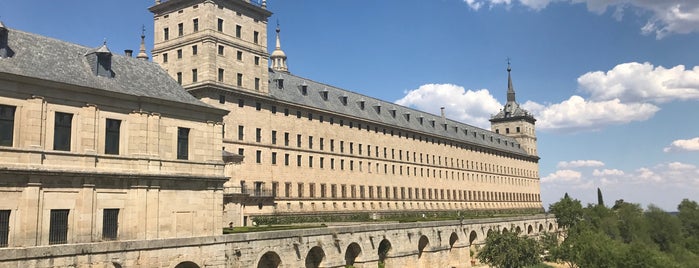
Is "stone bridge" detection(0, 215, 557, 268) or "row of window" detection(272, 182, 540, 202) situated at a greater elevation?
"row of window" detection(272, 182, 540, 202)

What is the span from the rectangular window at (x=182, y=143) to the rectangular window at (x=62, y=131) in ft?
19.0

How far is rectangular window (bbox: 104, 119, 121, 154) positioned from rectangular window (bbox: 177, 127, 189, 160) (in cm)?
339

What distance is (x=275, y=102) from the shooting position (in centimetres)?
6059

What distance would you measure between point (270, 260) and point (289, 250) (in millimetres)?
1257

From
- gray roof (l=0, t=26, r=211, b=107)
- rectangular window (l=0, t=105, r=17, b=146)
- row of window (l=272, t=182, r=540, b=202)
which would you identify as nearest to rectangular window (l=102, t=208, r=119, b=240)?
rectangular window (l=0, t=105, r=17, b=146)

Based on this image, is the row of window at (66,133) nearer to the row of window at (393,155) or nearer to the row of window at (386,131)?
the row of window at (386,131)

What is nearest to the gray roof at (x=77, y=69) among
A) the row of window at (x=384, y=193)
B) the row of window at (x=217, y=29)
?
the row of window at (x=217, y=29)

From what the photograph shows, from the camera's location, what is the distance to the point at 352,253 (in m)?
41.9

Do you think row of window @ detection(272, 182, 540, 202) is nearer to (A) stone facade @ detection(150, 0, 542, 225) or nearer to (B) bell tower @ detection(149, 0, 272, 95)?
(A) stone facade @ detection(150, 0, 542, 225)

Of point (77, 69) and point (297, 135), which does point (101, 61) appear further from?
point (297, 135)

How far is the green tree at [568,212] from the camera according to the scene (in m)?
102

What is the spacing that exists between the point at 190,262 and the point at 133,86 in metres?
9.68

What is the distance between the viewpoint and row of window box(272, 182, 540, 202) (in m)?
63.2

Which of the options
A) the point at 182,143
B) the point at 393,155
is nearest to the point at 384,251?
the point at 182,143
